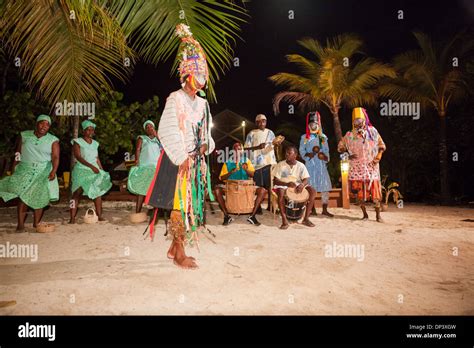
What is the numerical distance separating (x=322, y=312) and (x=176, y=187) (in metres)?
1.82

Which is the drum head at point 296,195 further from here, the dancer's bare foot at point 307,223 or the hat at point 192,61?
the hat at point 192,61

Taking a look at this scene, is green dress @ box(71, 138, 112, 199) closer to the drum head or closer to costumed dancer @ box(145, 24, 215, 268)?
costumed dancer @ box(145, 24, 215, 268)

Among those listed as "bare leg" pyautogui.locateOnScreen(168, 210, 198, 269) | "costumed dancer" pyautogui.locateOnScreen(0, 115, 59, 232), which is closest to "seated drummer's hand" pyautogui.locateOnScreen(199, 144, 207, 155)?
"bare leg" pyautogui.locateOnScreen(168, 210, 198, 269)

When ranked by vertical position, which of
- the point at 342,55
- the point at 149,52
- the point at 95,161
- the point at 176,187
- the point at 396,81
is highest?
the point at 342,55

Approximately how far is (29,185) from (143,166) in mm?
2005

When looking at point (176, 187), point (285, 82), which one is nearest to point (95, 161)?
point (176, 187)

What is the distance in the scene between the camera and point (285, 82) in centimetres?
1466

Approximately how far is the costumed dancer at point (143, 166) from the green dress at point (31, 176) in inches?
59.6

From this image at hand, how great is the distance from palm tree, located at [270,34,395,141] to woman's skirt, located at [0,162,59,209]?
1052 cm

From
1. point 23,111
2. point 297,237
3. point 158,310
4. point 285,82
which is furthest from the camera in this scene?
point 285,82

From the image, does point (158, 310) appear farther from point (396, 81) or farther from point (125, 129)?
point (396, 81)

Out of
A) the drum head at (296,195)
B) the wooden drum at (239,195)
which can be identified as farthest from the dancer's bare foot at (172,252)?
the drum head at (296,195)

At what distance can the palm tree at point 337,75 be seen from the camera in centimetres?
1325

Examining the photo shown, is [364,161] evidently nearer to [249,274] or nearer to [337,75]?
[249,274]
